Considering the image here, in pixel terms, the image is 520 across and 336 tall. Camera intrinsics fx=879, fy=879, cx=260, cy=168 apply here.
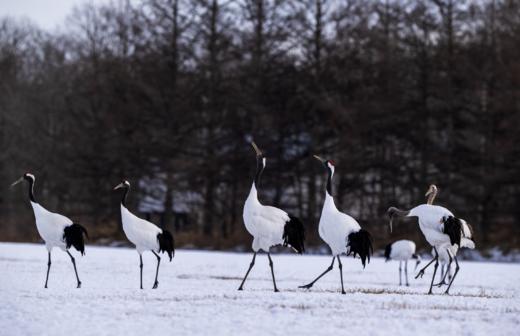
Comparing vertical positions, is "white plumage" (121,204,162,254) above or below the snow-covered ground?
above

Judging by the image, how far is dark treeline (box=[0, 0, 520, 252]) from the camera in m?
38.2

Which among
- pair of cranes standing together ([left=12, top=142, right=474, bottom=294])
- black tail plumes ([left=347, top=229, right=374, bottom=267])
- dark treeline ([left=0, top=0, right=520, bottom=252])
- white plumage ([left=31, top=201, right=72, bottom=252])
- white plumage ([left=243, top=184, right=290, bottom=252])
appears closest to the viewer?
black tail plumes ([left=347, top=229, right=374, bottom=267])

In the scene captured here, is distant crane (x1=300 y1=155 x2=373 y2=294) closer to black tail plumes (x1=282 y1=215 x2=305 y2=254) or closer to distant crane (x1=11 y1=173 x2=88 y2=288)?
black tail plumes (x1=282 y1=215 x2=305 y2=254)

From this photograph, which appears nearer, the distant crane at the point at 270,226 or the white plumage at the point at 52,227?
the distant crane at the point at 270,226

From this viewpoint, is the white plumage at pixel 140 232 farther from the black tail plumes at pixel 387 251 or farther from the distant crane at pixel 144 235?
the black tail plumes at pixel 387 251

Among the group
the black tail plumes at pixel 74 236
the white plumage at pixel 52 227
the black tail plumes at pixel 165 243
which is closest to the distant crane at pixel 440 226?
the black tail plumes at pixel 165 243

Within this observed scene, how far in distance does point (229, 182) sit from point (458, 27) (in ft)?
41.4

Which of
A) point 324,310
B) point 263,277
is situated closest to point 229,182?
point 263,277

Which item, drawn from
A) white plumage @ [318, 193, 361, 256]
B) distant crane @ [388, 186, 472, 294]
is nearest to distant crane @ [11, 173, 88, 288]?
white plumage @ [318, 193, 361, 256]

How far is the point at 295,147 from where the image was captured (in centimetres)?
4225

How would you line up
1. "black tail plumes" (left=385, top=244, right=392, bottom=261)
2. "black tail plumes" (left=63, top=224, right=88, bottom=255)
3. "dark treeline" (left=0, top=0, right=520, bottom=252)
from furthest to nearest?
"dark treeline" (left=0, top=0, right=520, bottom=252) < "black tail plumes" (left=385, top=244, right=392, bottom=261) < "black tail plumes" (left=63, top=224, right=88, bottom=255)

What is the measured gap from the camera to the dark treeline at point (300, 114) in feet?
125

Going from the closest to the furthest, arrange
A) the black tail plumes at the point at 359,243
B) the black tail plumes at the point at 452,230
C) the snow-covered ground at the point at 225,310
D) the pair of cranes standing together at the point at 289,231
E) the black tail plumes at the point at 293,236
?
the snow-covered ground at the point at 225,310 < the black tail plumes at the point at 359,243 < the pair of cranes standing together at the point at 289,231 < the black tail plumes at the point at 293,236 < the black tail plumes at the point at 452,230

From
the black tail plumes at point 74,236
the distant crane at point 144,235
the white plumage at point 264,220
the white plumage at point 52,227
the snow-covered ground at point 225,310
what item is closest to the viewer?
the snow-covered ground at point 225,310
